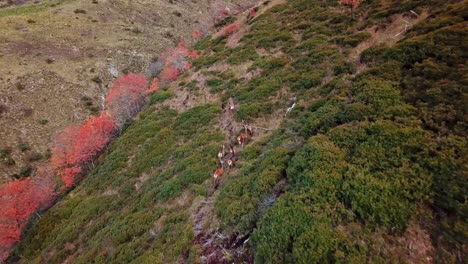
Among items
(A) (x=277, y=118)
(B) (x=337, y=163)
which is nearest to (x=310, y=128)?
(B) (x=337, y=163)

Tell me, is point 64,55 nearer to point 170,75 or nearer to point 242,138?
point 170,75

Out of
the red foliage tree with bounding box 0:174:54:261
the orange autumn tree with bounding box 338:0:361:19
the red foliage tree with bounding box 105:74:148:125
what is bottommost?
the red foliage tree with bounding box 0:174:54:261

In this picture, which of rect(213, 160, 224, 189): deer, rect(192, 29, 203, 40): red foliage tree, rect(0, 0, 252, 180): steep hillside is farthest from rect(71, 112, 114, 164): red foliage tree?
rect(192, 29, 203, 40): red foliage tree

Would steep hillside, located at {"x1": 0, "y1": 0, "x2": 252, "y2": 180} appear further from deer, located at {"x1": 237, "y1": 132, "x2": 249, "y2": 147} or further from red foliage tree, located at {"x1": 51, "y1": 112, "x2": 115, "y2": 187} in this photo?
deer, located at {"x1": 237, "y1": 132, "x2": 249, "y2": 147}

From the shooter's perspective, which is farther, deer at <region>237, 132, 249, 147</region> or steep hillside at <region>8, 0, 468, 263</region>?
deer at <region>237, 132, 249, 147</region>

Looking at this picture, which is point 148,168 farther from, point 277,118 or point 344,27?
point 344,27

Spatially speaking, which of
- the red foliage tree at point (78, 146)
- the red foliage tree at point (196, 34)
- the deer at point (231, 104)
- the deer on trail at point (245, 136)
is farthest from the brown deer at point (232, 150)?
the red foliage tree at point (196, 34)
